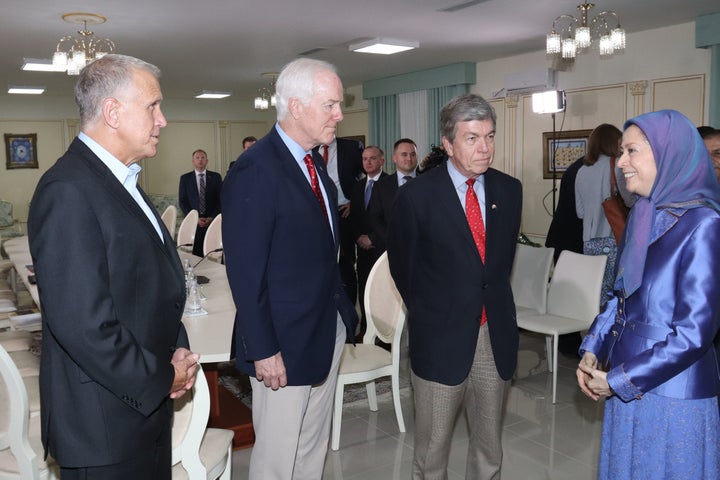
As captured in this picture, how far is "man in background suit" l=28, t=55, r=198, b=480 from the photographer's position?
141cm

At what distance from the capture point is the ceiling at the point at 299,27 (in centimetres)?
590

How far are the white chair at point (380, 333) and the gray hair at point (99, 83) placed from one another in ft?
6.73

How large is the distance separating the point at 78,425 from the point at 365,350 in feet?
7.13

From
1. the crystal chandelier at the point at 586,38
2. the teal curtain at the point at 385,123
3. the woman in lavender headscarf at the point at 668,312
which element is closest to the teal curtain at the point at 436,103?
the teal curtain at the point at 385,123

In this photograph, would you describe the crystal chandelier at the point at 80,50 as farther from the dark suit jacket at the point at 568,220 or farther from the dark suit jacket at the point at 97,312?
the dark suit jacket at the point at 97,312

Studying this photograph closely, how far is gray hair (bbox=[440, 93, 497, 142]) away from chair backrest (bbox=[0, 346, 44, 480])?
5.40 ft

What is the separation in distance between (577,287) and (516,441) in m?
1.23

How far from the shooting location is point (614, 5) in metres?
6.02

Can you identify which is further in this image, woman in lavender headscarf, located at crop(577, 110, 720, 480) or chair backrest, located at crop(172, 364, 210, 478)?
chair backrest, located at crop(172, 364, 210, 478)

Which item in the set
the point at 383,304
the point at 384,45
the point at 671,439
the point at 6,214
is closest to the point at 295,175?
the point at 671,439

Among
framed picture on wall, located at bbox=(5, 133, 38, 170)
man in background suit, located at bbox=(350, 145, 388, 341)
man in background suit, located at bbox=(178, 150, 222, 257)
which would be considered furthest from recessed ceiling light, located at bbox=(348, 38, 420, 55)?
framed picture on wall, located at bbox=(5, 133, 38, 170)

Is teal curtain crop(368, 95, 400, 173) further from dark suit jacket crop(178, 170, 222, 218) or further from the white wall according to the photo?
dark suit jacket crop(178, 170, 222, 218)

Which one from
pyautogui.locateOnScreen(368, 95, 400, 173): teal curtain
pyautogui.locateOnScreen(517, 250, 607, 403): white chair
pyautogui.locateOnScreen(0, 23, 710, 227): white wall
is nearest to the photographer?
pyautogui.locateOnScreen(517, 250, 607, 403): white chair

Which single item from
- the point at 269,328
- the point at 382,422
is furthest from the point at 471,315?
the point at 382,422
